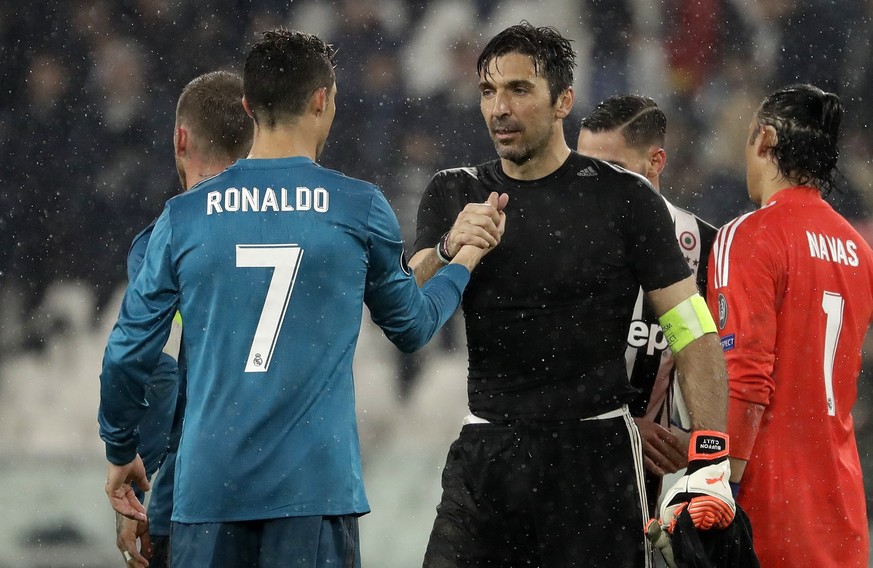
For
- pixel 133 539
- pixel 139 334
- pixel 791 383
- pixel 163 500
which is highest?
pixel 139 334

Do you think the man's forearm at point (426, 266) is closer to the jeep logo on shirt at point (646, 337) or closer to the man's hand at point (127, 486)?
the jeep logo on shirt at point (646, 337)

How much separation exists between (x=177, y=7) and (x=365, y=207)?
5457mm

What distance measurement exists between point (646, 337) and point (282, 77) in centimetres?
156

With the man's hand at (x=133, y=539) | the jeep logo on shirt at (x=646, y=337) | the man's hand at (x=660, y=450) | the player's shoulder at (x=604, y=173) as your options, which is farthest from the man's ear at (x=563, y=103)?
the man's hand at (x=133, y=539)

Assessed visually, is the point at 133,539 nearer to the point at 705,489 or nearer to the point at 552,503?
the point at 552,503

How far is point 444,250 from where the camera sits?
10.3ft

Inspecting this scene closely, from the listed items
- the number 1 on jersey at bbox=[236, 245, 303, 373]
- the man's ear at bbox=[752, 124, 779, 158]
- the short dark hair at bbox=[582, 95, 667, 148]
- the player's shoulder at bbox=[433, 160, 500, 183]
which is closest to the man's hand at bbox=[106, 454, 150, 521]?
the number 1 on jersey at bbox=[236, 245, 303, 373]

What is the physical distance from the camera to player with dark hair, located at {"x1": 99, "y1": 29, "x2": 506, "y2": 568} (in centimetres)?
242

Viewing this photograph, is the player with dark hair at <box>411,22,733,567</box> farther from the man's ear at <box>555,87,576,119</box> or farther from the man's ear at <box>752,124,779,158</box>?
the man's ear at <box>752,124,779,158</box>

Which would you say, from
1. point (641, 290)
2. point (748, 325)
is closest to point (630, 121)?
point (641, 290)

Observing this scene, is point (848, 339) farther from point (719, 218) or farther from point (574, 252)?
point (719, 218)

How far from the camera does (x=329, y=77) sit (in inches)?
105

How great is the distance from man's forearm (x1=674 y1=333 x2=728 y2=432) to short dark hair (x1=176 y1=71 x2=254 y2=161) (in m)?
1.32

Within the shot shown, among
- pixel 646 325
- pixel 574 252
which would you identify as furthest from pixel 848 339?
pixel 574 252
